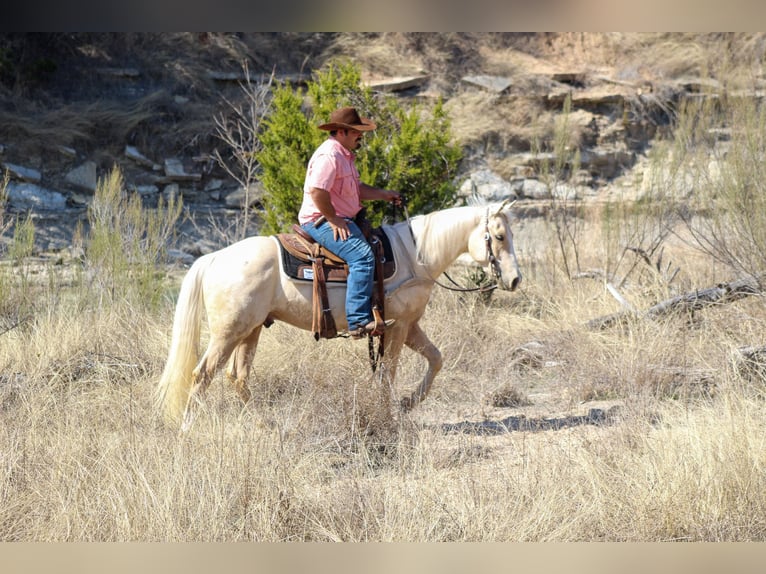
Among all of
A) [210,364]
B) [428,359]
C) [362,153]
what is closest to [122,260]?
[362,153]

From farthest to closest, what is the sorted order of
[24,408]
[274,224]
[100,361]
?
[274,224] → [100,361] → [24,408]

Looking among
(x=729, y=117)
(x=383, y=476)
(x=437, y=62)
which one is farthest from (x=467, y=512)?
(x=437, y=62)

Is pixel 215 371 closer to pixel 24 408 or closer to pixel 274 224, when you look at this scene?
pixel 24 408

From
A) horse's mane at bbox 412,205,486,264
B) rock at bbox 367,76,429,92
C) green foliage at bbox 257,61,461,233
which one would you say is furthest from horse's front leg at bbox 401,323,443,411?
rock at bbox 367,76,429,92

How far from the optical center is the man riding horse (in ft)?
20.3

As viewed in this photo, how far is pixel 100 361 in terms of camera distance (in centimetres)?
787

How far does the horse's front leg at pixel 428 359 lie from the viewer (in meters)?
6.74

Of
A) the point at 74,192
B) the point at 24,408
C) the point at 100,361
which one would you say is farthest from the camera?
the point at 74,192

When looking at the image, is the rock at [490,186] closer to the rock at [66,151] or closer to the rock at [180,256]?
the rock at [180,256]

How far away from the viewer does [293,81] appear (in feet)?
72.4

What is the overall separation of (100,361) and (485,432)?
3736mm

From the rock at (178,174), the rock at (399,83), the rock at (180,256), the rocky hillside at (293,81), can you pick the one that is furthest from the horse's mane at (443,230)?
the rock at (399,83)

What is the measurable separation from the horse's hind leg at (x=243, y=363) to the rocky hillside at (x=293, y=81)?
37.5 feet

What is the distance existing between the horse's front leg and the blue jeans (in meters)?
0.66
